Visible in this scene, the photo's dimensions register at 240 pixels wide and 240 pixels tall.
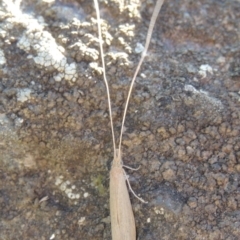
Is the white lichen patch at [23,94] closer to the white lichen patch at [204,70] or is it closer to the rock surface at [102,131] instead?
the rock surface at [102,131]

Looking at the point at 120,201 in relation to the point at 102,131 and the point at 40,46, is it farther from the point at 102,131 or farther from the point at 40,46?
the point at 40,46

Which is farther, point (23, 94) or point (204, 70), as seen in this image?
point (204, 70)

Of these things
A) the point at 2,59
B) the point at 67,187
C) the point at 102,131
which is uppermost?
the point at 2,59

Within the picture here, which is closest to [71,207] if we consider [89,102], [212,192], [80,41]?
[89,102]

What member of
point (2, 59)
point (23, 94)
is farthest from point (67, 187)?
point (2, 59)

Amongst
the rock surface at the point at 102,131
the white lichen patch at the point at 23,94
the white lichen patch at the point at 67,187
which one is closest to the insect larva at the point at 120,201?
the rock surface at the point at 102,131

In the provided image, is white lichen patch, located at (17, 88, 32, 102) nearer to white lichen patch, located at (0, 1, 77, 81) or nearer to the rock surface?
the rock surface
